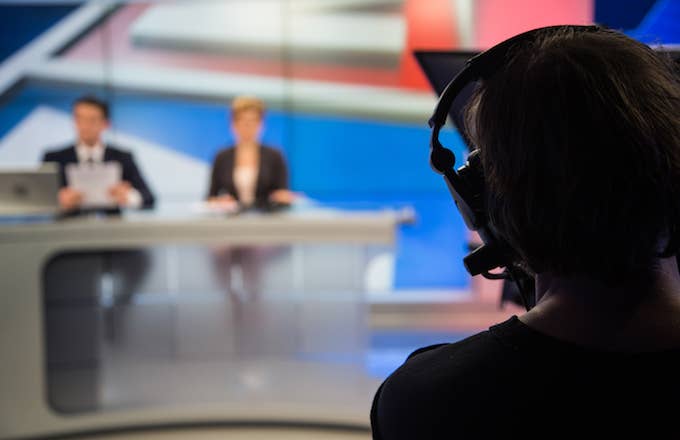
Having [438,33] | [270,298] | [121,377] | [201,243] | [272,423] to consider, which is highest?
[438,33]

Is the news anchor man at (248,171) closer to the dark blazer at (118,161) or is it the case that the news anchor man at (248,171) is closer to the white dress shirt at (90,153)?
the dark blazer at (118,161)

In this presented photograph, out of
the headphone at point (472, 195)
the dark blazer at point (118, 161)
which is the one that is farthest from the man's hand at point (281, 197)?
the headphone at point (472, 195)

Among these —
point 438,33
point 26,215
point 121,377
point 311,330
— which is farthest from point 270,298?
point 438,33

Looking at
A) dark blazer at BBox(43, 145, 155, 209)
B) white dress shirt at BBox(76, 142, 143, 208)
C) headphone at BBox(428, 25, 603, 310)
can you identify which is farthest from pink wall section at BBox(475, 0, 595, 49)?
headphone at BBox(428, 25, 603, 310)

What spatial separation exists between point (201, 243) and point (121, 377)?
2.31ft

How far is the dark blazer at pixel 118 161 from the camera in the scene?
3711mm

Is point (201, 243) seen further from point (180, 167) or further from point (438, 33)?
point (438, 33)

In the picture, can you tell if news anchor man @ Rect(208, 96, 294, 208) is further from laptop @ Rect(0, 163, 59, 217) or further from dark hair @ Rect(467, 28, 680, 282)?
dark hair @ Rect(467, 28, 680, 282)

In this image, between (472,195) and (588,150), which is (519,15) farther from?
(588,150)

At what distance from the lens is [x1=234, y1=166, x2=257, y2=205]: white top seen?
398 centimetres

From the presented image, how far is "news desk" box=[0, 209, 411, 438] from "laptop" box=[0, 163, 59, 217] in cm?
17

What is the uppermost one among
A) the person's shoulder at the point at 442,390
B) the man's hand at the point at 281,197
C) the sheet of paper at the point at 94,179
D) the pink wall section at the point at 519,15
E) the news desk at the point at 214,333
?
the pink wall section at the point at 519,15

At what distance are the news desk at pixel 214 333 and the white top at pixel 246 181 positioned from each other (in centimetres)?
102

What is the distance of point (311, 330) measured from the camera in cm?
303
